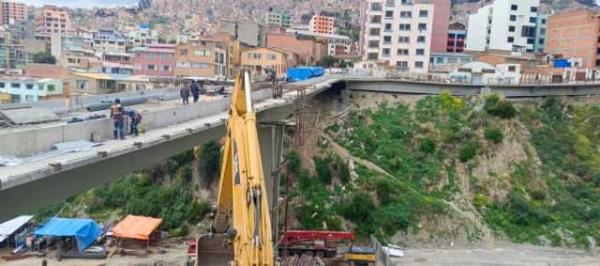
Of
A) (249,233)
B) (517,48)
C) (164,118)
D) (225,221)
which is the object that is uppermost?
(517,48)

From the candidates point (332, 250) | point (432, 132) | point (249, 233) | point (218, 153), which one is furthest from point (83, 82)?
point (249, 233)

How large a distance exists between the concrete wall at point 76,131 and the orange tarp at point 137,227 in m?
9.66

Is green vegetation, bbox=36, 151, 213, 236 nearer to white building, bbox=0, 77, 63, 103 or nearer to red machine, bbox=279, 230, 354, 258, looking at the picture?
red machine, bbox=279, 230, 354, 258

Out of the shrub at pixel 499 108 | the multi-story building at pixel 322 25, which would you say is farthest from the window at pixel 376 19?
the multi-story building at pixel 322 25

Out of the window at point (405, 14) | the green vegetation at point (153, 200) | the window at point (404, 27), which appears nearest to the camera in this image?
the green vegetation at point (153, 200)

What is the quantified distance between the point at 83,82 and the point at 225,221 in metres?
39.7

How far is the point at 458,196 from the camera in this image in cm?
3328

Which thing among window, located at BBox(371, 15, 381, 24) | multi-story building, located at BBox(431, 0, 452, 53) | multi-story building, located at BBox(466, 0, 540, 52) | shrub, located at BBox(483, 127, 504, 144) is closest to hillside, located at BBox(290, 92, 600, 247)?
Answer: shrub, located at BBox(483, 127, 504, 144)

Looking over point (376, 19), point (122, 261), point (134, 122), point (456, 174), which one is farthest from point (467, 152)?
point (376, 19)

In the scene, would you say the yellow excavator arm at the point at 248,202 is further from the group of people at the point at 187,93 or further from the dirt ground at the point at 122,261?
the dirt ground at the point at 122,261

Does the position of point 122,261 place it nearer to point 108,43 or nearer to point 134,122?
point 134,122

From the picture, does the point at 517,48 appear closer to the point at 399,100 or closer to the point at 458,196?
the point at 399,100

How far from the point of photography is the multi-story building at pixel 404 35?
56000 mm

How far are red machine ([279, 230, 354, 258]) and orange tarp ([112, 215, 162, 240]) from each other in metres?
8.10
